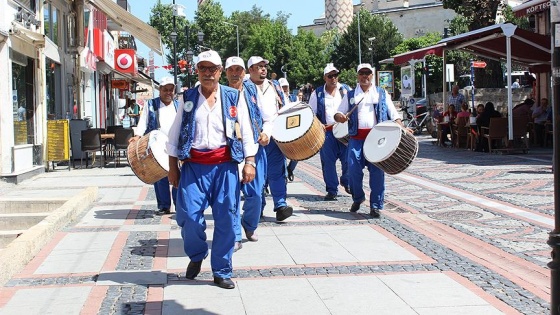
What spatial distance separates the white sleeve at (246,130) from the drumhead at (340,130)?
4.85m

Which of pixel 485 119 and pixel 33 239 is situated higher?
pixel 485 119

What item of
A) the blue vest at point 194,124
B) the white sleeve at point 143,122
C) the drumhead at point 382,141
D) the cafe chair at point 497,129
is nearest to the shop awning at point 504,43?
the cafe chair at point 497,129

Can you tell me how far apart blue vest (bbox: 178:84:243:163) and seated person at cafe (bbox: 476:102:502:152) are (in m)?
14.4

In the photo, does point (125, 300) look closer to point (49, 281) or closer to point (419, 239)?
point (49, 281)

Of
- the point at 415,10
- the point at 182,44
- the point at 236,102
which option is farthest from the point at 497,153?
the point at 182,44

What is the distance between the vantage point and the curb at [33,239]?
6699mm

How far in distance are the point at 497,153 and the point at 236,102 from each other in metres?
14.1

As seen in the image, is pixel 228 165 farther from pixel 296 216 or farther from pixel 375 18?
pixel 375 18

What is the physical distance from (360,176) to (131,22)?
51.2 feet

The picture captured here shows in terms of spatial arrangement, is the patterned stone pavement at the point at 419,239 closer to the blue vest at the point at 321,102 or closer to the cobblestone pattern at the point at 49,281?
the cobblestone pattern at the point at 49,281

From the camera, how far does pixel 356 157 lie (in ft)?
32.8

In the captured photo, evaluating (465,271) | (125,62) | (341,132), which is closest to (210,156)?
(465,271)

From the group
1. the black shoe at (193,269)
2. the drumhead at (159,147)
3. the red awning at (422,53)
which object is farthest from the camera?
the red awning at (422,53)

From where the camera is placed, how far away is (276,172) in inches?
384
